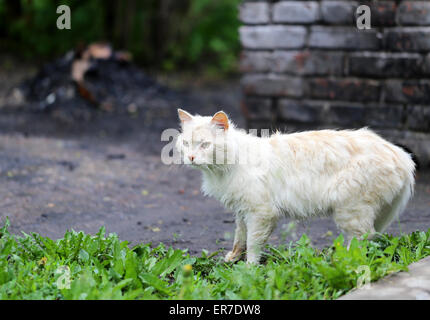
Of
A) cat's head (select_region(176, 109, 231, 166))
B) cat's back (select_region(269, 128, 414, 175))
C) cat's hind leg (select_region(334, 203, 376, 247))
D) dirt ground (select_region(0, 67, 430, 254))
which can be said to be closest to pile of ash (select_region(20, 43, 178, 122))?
dirt ground (select_region(0, 67, 430, 254))

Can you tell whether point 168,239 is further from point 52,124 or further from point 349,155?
point 52,124

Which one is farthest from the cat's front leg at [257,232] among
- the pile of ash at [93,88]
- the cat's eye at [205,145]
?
the pile of ash at [93,88]

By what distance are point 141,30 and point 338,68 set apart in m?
6.72

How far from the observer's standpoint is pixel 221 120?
157 inches

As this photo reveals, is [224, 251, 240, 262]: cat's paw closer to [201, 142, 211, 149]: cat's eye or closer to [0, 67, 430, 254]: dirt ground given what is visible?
[0, 67, 430, 254]: dirt ground

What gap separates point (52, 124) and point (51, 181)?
3233mm

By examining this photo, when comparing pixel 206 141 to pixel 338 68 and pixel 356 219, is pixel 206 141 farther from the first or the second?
pixel 338 68

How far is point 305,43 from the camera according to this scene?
7426 millimetres

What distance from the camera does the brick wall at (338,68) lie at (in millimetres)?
6836

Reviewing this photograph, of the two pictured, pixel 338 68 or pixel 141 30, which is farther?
pixel 141 30

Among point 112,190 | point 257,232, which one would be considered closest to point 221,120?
point 257,232

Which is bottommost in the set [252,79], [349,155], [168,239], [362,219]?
[168,239]

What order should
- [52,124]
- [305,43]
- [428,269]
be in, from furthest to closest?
[52,124] < [305,43] < [428,269]
